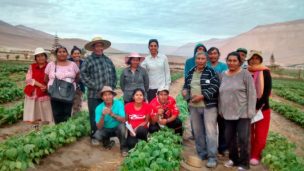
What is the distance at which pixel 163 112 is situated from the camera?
5.97 m

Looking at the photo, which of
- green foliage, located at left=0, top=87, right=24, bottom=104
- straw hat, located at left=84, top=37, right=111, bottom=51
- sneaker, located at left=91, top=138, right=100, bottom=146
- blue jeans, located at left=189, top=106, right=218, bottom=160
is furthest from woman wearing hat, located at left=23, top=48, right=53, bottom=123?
green foliage, located at left=0, top=87, right=24, bottom=104

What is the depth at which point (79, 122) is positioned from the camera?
6.43 metres

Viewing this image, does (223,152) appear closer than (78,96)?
Yes

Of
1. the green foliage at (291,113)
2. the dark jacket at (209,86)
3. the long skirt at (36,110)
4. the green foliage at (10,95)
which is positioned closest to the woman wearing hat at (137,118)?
the dark jacket at (209,86)

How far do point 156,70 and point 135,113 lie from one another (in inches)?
42.4

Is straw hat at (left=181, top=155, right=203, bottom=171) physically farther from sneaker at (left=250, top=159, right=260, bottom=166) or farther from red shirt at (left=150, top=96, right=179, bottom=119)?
red shirt at (left=150, top=96, right=179, bottom=119)

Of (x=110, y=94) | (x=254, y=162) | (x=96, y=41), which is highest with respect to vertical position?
(x=96, y=41)

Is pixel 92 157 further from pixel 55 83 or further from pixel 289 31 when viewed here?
pixel 289 31

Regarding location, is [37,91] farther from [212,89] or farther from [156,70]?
[212,89]

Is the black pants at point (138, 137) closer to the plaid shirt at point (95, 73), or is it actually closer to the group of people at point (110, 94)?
the group of people at point (110, 94)

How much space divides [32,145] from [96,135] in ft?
4.62

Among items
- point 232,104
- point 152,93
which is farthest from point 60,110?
point 232,104

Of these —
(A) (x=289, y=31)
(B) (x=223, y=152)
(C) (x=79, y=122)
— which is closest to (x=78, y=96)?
(C) (x=79, y=122)

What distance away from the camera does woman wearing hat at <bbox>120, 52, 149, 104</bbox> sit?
5.83 metres
